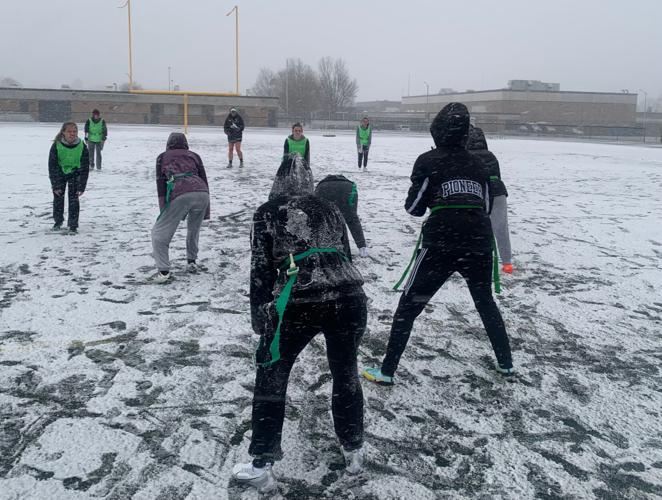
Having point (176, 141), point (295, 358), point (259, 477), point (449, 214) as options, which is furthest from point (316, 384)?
point (176, 141)

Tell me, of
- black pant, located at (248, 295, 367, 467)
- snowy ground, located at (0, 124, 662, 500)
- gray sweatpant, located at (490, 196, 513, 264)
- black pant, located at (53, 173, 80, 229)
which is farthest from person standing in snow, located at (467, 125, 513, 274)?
black pant, located at (53, 173, 80, 229)

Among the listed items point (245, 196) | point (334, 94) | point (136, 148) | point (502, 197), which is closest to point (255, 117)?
point (334, 94)

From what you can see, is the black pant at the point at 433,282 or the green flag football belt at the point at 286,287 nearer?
the green flag football belt at the point at 286,287

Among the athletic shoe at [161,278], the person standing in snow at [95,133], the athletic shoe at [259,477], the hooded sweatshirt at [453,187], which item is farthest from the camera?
the person standing in snow at [95,133]

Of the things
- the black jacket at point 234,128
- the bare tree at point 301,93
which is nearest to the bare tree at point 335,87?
the bare tree at point 301,93

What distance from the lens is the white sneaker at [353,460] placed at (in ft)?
9.96

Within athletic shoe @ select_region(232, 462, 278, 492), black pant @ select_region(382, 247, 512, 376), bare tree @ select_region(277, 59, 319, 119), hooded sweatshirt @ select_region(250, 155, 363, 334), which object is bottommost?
athletic shoe @ select_region(232, 462, 278, 492)

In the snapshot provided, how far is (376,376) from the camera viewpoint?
406cm

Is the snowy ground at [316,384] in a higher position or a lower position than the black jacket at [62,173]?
lower

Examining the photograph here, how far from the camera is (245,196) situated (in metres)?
11.6

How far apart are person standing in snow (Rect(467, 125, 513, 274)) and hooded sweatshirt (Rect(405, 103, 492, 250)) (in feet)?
6.26

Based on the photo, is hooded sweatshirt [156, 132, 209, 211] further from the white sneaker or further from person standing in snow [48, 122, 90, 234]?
the white sneaker

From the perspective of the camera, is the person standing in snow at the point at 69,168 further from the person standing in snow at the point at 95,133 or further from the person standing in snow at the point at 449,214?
the person standing in snow at the point at 95,133

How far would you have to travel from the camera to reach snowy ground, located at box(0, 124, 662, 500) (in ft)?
9.96
